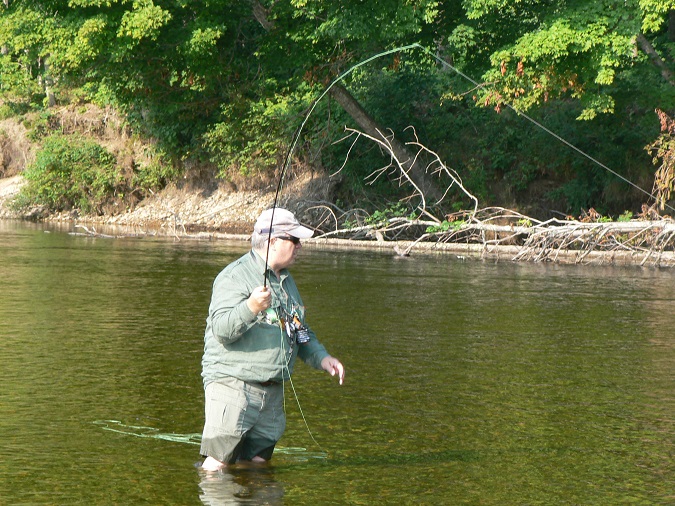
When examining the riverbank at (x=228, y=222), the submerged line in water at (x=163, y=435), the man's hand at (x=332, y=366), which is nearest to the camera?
the man's hand at (x=332, y=366)

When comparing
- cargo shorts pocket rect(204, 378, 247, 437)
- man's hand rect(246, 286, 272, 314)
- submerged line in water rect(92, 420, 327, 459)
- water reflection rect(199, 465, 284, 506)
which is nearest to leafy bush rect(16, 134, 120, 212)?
submerged line in water rect(92, 420, 327, 459)

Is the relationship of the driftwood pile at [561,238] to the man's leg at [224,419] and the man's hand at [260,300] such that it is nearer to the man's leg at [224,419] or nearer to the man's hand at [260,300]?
the man's leg at [224,419]

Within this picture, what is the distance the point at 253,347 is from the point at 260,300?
46cm

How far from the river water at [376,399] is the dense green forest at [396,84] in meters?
7.53

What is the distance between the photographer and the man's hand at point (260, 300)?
4.97 meters

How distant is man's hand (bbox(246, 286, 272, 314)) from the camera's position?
4.97 metres

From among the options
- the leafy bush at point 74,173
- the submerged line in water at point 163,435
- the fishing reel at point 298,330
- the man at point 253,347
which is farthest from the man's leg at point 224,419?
the leafy bush at point 74,173

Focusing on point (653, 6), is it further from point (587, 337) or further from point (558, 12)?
point (587, 337)

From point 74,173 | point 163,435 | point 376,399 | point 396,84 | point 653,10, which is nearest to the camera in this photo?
point 163,435

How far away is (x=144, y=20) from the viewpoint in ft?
83.8

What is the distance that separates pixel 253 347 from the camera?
5.36 metres

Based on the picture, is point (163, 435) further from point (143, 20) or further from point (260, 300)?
point (143, 20)

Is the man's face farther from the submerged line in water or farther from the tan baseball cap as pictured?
the submerged line in water

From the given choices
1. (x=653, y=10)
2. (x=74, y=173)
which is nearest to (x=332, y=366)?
(x=653, y=10)
